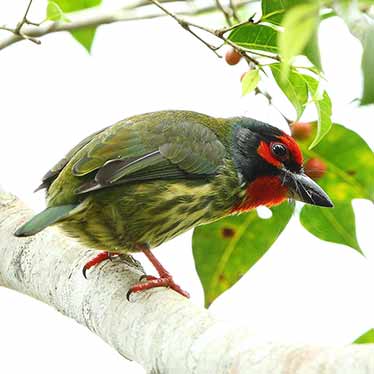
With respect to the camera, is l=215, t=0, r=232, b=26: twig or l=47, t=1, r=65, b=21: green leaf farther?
l=47, t=1, r=65, b=21: green leaf

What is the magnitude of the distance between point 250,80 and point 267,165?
35.1 inches

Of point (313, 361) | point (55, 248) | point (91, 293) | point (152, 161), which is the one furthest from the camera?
point (152, 161)

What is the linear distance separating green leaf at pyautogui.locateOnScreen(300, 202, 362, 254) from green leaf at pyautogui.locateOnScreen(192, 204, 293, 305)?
124 mm

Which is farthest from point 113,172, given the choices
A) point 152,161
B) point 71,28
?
point 71,28

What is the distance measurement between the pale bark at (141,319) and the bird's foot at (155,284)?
0.04 m

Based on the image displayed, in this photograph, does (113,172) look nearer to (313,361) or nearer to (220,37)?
(220,37)

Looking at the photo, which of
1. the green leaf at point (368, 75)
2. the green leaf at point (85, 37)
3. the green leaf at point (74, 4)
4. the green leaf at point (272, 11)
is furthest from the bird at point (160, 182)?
the green leaf at point (368, 75)

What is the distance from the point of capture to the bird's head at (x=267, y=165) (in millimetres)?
3287

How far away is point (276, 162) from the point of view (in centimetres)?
342

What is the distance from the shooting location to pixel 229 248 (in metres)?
2.91

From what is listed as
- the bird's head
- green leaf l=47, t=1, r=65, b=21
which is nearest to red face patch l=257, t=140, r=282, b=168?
the bird's head

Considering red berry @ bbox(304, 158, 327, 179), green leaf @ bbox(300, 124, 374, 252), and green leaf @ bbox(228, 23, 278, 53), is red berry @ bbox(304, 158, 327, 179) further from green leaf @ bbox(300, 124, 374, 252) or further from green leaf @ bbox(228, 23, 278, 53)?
green leaf @ bbox(228, 23, 278, 53)

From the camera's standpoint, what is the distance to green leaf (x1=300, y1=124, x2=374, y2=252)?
109 inches

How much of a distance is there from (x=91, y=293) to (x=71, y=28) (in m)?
0.96
